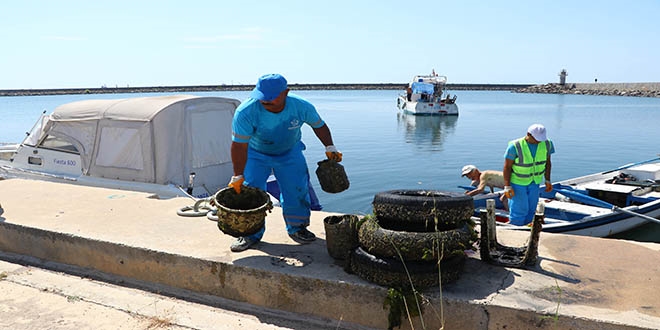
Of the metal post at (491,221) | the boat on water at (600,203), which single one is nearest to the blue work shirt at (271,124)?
the metal post at (491,221)

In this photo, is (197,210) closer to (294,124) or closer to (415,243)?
(294,124)

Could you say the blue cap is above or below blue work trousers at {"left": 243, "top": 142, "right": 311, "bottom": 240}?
above

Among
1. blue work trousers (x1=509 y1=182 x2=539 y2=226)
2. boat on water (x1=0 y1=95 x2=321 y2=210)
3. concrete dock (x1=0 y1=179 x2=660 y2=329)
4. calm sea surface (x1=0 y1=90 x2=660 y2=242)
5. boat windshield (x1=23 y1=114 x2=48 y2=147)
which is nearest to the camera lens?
concrete dock (x1=0 y1=179 x2=660 y2=329)

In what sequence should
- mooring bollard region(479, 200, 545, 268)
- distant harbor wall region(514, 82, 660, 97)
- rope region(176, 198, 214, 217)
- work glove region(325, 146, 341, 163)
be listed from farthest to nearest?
distant harbor wall region(514, 82, 660, 97) → rope region(176, 198, 214, 217) → work glove region(325, 146, 341, 163) → mooring bollard region(479, 200, 545, 268)

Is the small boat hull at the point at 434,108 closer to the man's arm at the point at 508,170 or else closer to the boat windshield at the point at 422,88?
the boat windshield at the point at 422,88

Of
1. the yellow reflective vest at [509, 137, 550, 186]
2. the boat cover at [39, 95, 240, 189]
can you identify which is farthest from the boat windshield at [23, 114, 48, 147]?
the yellow reflective vest at [509, 137, 550, 186]

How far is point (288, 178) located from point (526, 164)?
350 cm

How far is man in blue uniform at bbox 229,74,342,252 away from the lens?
4.41m

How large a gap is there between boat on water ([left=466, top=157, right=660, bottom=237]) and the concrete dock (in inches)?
114

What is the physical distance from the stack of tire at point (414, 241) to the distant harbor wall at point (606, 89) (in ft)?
369

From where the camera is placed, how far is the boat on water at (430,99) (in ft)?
154

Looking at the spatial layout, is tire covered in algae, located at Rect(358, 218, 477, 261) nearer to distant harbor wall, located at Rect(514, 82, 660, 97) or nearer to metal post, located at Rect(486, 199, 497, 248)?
metal post, located at Rect(486, 199, 497, 248)

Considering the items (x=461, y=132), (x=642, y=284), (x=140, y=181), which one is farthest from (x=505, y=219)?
(x=461, y=132)

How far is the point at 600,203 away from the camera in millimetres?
9352
